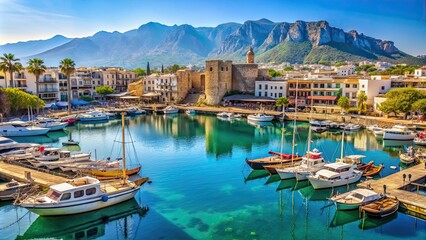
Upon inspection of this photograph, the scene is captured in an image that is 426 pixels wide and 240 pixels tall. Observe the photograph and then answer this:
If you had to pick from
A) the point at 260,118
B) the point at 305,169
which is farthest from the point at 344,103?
the point at 305,169

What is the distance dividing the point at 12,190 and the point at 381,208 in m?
25.6

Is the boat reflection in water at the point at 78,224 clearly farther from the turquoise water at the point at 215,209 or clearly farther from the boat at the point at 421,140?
the boat at the point at 421,140

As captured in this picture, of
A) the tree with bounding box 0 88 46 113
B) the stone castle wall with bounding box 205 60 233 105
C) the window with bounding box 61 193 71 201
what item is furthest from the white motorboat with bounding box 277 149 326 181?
the stone castle wall with bounding box 205 60 233 105

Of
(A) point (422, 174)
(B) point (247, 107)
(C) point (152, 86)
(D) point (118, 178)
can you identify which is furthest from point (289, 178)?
(C) point (152, 86)

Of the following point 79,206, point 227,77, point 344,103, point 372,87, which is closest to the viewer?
point 79,206

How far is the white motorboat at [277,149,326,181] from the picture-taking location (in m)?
32.1

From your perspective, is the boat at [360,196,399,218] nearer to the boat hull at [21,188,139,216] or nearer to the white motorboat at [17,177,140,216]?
the boat hull at [21,188,139,216]

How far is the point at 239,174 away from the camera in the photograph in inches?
1404

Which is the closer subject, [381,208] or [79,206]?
[79,206]

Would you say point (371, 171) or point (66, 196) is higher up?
point (66, 196)

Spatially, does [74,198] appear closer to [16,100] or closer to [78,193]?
[78,193]

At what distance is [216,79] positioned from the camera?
90.1 metres

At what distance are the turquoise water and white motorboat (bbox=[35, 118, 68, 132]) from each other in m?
14.9

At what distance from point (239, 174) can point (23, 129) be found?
3596 centimetres
